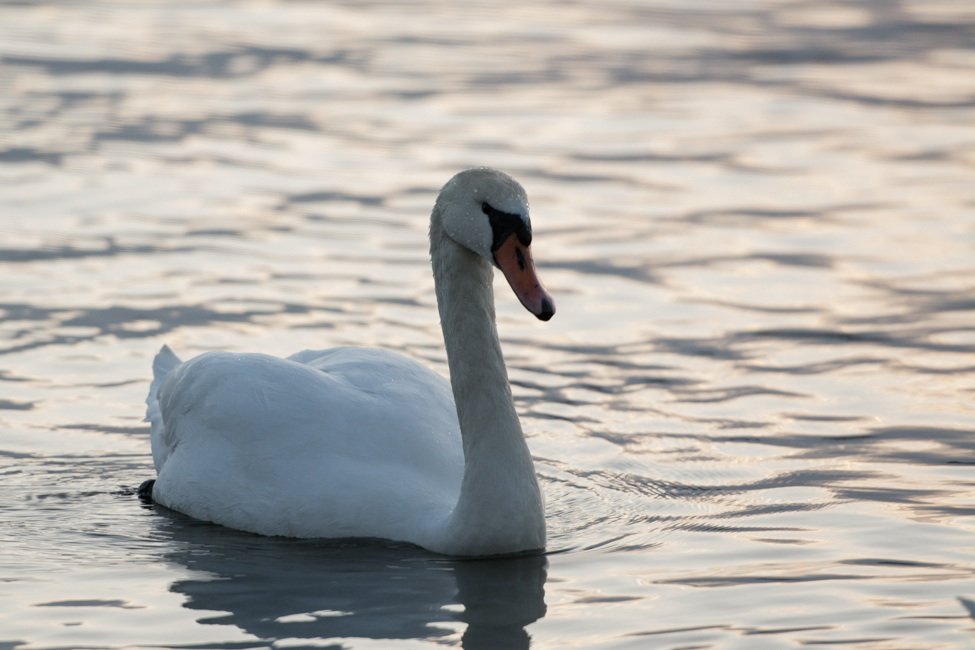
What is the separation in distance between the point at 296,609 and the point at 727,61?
13334 millimetres

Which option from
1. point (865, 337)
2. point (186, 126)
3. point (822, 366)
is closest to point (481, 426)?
point (822, 366)

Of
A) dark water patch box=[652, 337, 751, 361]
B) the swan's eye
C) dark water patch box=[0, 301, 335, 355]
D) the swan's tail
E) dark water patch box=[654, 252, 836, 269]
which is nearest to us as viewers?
the swan's eye

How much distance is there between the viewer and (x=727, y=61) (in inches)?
789

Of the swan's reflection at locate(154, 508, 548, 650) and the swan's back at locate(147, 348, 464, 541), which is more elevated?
the swan's back at locate(147, 348, 464, 541)

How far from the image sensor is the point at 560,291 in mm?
12734

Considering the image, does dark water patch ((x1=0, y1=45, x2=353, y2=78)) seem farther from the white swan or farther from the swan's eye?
the swan's eye

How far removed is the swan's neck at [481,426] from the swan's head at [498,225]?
0.19 m

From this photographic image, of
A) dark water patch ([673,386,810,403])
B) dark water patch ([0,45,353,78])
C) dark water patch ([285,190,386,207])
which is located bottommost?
dark water patch ([673,386,810,403])

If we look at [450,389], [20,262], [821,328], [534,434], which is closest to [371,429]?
[450,389]

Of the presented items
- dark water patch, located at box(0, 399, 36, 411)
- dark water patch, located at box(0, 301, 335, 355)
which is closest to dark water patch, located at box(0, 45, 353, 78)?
dark water patch, located at box(0, 301, 335, 355)

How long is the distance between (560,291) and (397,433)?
4.21 metres

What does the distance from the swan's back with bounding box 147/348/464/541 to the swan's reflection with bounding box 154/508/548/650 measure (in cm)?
14

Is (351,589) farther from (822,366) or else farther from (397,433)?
(822,366)

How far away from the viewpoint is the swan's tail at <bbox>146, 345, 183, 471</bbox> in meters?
9.56
